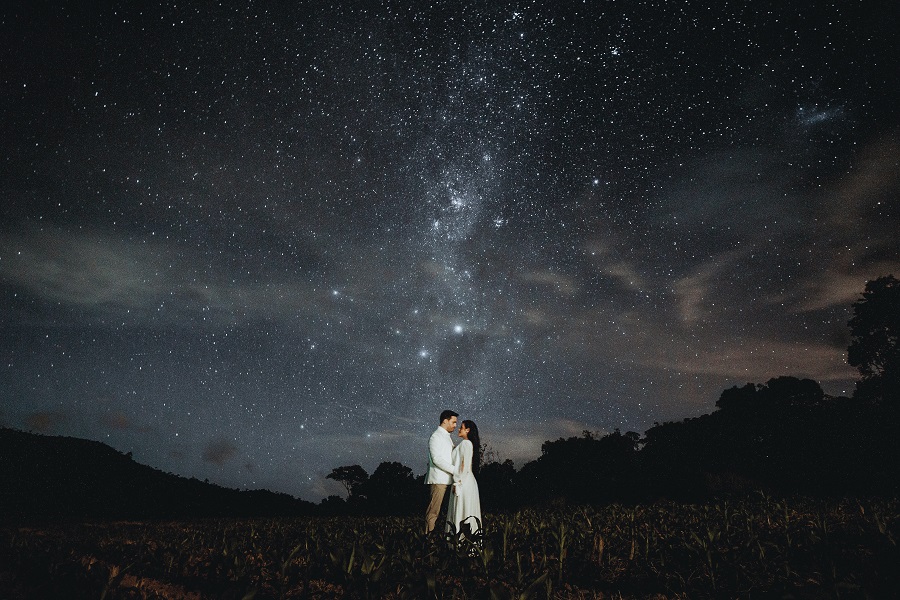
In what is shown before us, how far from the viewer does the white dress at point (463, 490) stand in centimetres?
663

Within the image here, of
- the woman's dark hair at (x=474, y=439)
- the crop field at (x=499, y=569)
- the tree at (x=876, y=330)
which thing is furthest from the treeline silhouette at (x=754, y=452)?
the woman's dark hair at (x=474, y=439)

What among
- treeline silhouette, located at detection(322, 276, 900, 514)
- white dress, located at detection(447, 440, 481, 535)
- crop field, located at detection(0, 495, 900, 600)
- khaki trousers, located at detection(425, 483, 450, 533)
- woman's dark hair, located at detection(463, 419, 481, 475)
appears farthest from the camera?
treeline silhouette, located at detection(322, 276, 900, 514)

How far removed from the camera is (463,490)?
6.71 metres

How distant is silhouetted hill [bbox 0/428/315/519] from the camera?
24516mm


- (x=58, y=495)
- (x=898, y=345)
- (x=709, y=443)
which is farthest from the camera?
(x=58, y=495)

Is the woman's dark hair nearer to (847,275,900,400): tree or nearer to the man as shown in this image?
the man

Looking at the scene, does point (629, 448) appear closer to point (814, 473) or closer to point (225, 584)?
point (814, 473)

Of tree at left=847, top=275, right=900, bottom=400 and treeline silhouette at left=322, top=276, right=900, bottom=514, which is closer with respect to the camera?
treeline silhouette at left=322, top=276, right=900, bottom=514

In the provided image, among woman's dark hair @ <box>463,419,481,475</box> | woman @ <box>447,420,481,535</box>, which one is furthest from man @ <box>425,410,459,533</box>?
woman's dark hair @ <box>463,419,481,475</box>

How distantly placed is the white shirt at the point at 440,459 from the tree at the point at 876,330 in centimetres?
2346

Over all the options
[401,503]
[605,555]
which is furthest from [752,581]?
[401,503]

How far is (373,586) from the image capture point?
3.66 m

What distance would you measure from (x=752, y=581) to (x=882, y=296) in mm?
25467

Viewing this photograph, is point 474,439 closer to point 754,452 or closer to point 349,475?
point 754,452
